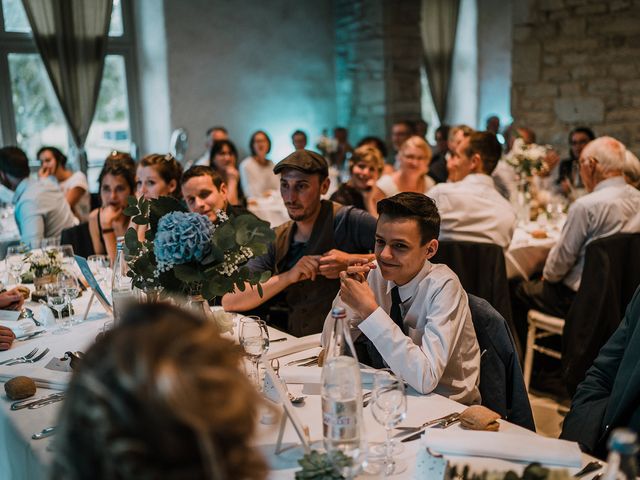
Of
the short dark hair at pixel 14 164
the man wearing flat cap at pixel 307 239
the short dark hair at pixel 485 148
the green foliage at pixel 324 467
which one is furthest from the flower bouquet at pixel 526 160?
the green foliage at pixel 324 467

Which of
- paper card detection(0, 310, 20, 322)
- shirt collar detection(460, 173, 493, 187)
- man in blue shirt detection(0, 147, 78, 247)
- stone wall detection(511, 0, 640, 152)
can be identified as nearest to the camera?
paper card detection(0, 310, 20, 322)

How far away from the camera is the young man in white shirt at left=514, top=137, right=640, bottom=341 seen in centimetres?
362

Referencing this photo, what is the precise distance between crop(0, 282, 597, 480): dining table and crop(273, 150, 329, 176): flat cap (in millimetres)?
822

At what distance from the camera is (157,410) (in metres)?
0.65

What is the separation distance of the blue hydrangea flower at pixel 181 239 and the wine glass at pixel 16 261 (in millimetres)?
1701

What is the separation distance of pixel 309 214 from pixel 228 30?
20.5 feet

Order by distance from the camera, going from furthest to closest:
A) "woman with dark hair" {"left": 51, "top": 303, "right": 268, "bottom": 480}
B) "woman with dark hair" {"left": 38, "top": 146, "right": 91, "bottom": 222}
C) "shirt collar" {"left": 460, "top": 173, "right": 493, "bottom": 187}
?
"woman with dark hair" {"left": 38, "top": 146, "right": 91, "bottom": 222} → "shirt collar" {"left": 460, "top": 173, "right": 493, "bottom": 187} → "woman with dark hair" {"left": 51, "top": 303, "right": 268, "bottom": 480}

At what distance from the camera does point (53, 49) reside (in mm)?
7770

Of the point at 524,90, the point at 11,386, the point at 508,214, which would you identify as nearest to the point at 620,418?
the point at 11,386

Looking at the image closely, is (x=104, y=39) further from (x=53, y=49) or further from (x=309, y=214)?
(x=309, y=214)

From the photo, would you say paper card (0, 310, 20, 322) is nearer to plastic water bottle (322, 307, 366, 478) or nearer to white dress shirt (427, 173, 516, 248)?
plastic water bottle (322, 307, 366, 478)

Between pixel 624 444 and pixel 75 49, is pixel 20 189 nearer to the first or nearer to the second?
pixel 75 49

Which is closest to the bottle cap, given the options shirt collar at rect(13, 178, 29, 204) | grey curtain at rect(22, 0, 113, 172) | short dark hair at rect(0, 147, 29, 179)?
shirt collar at rect(13, 178, 29, 204)

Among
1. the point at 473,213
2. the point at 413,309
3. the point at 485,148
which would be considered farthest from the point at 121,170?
the point at 413,309
